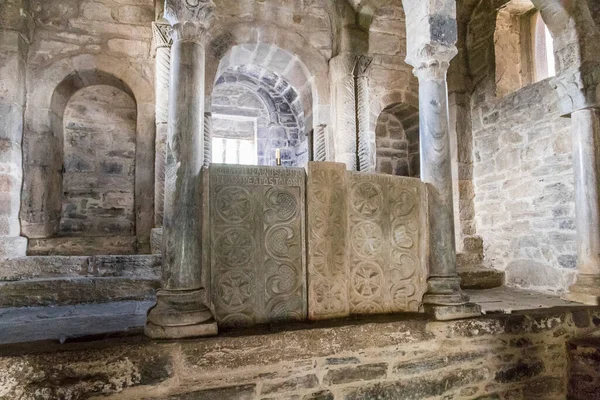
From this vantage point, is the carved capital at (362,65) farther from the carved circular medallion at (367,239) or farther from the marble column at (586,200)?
the carved circular medallion at (367,239)

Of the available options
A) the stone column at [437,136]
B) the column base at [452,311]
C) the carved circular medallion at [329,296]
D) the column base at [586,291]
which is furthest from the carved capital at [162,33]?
the column base at [586,291]

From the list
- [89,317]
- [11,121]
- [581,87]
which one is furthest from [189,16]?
[581,87]

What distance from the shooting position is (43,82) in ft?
14.0

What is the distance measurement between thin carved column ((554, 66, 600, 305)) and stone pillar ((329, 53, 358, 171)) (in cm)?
229

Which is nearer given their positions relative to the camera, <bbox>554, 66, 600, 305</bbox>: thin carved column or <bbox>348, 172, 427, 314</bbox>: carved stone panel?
<bbox>348, 172, 427, 314</bbox>: carved stone panel

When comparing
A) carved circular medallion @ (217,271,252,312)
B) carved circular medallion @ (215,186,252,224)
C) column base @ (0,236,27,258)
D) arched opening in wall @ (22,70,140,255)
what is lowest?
carved circular medallion @ (217,271,252,312)

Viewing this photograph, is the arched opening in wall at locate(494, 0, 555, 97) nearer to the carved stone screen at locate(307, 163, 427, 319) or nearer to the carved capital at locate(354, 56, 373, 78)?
the carved capital at locate(354, 56, 373, 78)

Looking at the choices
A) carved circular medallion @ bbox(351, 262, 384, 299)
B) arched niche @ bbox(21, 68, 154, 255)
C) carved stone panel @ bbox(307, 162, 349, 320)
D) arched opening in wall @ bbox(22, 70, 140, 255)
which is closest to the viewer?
carved stone panel @ bbox(307, 162, 349, 320)

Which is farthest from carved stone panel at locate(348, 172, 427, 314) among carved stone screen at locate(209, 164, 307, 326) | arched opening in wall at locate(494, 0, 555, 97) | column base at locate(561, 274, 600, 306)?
arched opening in wall at locate(494, 0, 555, 97)

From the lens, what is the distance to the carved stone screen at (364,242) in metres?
2.52

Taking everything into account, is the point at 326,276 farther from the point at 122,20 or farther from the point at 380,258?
the point at 122,20

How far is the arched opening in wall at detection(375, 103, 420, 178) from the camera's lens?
5.87 metres

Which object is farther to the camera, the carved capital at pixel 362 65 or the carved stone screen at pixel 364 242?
the carved capital at pixel 362 65

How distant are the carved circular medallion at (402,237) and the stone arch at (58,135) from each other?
9.90 feet
